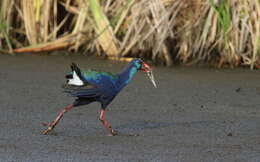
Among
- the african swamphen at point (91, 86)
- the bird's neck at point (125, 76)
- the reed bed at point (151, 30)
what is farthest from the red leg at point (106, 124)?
the reed bed at point (151, 30)

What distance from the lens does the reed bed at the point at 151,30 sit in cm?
725

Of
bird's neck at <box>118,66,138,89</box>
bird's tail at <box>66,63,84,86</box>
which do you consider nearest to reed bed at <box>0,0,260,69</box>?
bird's neck at <box>118,66,138,89</box>

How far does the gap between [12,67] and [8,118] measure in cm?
191

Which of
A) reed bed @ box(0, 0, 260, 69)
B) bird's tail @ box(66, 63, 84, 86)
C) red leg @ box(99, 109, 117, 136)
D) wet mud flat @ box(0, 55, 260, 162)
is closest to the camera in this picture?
wet mud flat @ box(0, 55, 260, 162)

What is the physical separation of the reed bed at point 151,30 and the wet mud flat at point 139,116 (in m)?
0.17

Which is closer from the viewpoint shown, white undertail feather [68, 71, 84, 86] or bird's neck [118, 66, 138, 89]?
white undertail feather [68, 71, 84, 86]

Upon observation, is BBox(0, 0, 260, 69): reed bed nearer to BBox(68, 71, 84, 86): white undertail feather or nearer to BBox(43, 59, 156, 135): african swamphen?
BBox(43, 59, 156, 135): african swamphen

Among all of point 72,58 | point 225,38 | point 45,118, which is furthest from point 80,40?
point 45,118

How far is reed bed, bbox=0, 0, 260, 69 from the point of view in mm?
7250

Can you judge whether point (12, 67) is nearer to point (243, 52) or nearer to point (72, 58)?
point (72, 58)

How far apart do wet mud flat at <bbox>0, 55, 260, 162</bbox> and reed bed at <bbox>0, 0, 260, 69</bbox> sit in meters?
0.17

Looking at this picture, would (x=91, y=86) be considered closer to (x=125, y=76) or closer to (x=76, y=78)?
(x=76, y=78)

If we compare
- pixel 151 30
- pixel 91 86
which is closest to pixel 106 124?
pixel 91 86

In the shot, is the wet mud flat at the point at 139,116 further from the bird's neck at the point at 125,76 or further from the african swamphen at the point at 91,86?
the bird's neck at the point at 125,76
